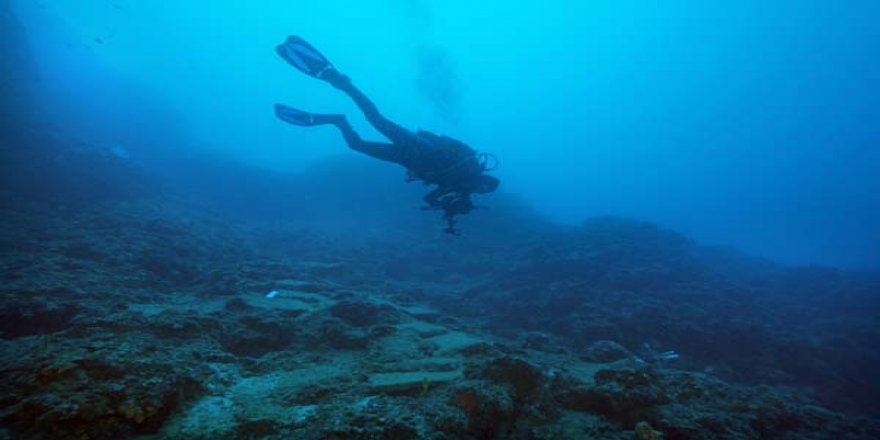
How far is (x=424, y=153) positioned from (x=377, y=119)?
4.46ft

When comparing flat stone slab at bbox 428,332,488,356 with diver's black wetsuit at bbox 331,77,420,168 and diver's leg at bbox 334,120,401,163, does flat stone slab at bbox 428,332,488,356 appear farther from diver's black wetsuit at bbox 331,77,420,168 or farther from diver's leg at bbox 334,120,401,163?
diver's leg at bbox 334,120,401,163

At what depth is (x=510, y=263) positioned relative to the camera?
18.4 metres

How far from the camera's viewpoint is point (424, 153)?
8547 mm

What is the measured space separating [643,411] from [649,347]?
6964 mm

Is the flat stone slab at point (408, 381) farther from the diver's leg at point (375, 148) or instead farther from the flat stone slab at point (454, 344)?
the diver's leg at point (375, 148)

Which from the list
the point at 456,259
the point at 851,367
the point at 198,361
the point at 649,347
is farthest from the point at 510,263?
the point at 198,361

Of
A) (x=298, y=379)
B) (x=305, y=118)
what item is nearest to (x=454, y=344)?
(x=298, y=379)

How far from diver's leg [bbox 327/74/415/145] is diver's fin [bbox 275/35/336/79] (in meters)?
0.36

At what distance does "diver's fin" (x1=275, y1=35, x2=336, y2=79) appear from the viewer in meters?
8.96

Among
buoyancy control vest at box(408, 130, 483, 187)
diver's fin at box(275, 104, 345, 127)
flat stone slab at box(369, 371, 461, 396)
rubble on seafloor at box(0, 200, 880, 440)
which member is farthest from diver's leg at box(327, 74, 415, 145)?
flat stone slab at box(369, 371, 461, 396)

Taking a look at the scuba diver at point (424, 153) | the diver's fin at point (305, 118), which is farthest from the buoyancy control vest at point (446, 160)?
the diver's fin at point (305, 118)

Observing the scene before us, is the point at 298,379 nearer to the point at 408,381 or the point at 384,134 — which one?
the point at 408,381

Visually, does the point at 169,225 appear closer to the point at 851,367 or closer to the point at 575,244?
the point at 575,244

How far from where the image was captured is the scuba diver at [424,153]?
28.0 ft
